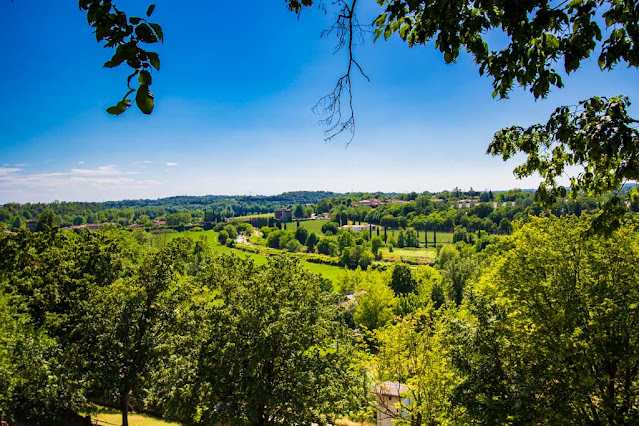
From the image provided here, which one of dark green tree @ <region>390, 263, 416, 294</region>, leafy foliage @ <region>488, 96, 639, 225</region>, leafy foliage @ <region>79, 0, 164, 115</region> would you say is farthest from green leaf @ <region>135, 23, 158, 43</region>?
dark green tree @ <region>390, 263, 416, 294</region>

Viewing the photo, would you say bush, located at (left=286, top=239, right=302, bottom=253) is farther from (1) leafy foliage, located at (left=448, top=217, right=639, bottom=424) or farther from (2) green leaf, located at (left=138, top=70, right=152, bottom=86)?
(2) green leaf, located at (left=138, top=70, right=152, bottom=86)

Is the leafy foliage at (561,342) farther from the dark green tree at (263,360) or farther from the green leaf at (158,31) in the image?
the green leaf at (158,31)

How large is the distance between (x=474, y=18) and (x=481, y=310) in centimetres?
1129

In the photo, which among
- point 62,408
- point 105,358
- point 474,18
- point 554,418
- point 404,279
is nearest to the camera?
point 474,18

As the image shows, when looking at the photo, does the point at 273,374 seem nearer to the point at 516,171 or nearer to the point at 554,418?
the point at 554,418

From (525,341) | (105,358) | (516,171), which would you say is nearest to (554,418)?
(525,341)

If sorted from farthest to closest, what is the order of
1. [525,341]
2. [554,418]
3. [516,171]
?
[525,341] < [554,418] < [516,171]

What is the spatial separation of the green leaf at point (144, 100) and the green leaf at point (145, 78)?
0.03 meters

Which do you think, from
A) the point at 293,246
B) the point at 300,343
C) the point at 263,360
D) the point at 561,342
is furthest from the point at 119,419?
the point at 293,246

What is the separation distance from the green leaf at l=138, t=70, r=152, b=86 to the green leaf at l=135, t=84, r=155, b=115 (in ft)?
0.10

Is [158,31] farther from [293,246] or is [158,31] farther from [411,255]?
[293,246]

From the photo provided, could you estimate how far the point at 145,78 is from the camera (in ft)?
7.54

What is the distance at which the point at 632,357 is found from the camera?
10.1 m

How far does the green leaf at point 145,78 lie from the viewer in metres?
2.28
